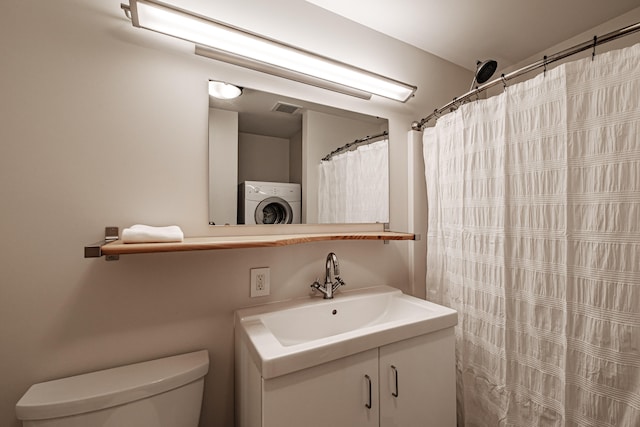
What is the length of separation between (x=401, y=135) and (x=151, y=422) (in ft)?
5.92

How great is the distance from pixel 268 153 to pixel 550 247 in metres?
1.28

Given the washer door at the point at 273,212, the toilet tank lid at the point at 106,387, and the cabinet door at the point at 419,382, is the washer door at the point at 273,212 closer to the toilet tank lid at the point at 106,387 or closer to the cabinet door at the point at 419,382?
the toilet tank lid at the point at 106,387

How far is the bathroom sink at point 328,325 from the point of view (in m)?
0.82

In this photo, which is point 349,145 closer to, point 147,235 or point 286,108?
point 286,108

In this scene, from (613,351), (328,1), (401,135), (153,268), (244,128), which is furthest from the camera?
(401,135)

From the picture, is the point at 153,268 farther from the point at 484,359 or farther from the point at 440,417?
the point at 484,359

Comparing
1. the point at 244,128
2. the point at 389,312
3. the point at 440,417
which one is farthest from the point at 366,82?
the point at 440,417

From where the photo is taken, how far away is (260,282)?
122 centimetres

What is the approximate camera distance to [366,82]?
4.62 ft

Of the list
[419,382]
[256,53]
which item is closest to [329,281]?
[419,382]

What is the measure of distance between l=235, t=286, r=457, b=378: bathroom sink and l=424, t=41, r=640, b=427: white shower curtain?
1.09 ft


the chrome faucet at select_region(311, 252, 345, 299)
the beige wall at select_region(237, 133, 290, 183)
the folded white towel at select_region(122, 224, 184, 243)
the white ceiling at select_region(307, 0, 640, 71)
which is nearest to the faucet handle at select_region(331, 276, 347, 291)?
the chrome faucet at select_region(311, 252, 345, 299)

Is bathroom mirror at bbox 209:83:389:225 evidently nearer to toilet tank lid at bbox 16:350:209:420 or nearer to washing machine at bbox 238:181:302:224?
washing machine at bbox 238:181:302:224

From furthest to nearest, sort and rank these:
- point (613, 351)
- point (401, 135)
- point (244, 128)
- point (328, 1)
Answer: point (401, 135) → point (328, 1) → point (244, 128) → point (613, 351)
